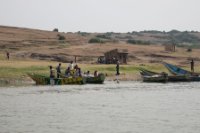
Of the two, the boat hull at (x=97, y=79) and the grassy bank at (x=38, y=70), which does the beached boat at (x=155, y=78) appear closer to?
the grassy bank at (x=38, y=70)

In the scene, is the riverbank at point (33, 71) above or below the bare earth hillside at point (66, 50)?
below

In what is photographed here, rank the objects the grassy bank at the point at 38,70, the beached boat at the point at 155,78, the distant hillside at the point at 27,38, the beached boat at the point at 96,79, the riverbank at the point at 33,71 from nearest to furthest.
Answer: the beached boat at the point at 96,79
the riverbank at the point at 33,71
the grassy bank at the point at 38,70
the beached boat at the point at 155,78
the distant hillside at the point at 27,38

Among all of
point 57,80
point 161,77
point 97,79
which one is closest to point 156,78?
point 161,77

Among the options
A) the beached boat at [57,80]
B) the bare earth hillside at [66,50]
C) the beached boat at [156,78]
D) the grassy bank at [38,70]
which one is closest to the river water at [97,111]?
the beached boat at [57,80]

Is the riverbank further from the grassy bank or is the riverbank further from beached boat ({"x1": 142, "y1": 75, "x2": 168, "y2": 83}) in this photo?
beached boat ({"x1": 142, "y1": 75, "x2": 168, "y2": 83})

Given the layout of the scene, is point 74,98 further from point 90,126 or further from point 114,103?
point 90,126

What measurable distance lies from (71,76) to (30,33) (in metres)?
48.7

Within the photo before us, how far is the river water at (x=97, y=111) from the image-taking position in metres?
23.0

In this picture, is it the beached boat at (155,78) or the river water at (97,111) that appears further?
the beached boat at (155,78)

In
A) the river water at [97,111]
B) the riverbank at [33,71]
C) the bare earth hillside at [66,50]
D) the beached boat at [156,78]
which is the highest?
the bare earth hillside at [66,50]

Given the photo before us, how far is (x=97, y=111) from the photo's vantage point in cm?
2886

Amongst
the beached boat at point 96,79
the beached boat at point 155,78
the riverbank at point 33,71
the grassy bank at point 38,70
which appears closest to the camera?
the beached boat at point 96,79

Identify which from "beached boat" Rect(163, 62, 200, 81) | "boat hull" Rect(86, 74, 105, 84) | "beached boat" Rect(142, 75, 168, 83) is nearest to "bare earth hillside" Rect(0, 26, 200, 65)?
"beached boat" Rect(163, 62, 200, 81)

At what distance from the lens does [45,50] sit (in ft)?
258
